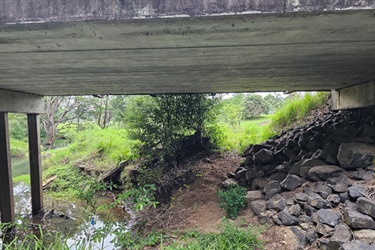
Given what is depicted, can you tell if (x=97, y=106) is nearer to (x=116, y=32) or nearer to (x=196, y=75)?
(x=196, y=75)

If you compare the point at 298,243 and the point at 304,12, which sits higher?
the point at 304,12

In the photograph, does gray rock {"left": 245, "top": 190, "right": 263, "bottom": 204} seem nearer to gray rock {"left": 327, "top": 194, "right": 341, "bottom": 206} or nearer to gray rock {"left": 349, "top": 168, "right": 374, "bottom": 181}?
gray rock {"left": 327, "top": 194, "right": 341, "bottom": 206}

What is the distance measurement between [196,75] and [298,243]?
8.33ft

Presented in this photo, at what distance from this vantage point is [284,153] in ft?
17.6

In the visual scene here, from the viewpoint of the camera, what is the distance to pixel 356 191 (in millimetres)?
3146

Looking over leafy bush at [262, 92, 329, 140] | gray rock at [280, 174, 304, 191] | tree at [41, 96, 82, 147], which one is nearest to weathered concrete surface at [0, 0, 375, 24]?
gray rock at [280, 174, 304, 191]

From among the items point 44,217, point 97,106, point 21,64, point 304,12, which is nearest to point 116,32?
point 304,12

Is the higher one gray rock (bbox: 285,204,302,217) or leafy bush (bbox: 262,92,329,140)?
leafy bush (bbox: 262,92,329,140)

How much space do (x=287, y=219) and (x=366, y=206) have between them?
943 mm

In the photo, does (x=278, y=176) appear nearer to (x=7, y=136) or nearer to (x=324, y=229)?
(x=324, y=229)

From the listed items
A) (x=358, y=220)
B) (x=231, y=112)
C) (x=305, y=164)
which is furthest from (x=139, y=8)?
(x=231, y=112)

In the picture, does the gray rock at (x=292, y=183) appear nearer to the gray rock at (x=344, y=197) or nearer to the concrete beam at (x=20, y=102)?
the gray rock at (x=344, y=197)

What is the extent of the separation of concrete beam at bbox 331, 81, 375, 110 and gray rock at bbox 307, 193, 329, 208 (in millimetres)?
2218

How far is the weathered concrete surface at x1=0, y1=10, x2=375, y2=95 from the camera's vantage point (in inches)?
73.7
